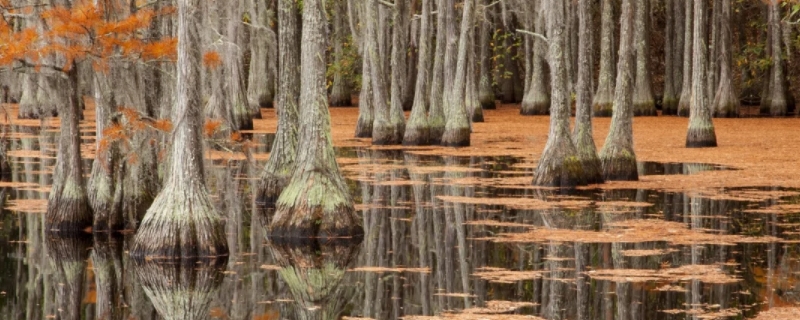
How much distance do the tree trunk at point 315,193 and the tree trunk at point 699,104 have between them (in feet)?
43.3

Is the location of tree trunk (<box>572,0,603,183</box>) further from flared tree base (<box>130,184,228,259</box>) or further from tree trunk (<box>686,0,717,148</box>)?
flared tree base (<box>130,184,228,259</box>)

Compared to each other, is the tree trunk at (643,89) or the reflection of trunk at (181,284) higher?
the tree trunk at (643,89)

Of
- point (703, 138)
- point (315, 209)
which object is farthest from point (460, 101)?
point (315, 209)

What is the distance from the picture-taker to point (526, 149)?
27.9m

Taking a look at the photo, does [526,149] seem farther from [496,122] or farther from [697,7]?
[496,122]

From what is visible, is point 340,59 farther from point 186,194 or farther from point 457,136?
point 186,194

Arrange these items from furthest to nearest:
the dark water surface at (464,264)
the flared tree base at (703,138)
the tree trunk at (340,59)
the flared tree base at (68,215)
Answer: the tree trunk at (340,59), the flared tree base at (703,138), the flared tree base at (68,215), the dark water surface at (464,264)

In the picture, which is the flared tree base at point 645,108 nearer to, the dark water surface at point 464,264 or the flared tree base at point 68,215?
the dark water surface at point 464,264

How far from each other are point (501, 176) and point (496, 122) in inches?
619

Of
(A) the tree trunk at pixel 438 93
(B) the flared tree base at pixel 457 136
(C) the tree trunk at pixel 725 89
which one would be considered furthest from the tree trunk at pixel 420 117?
(C) the tree trunk at pixel 725 89

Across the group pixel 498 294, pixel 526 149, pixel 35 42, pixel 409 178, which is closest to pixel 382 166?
pixel 409 178

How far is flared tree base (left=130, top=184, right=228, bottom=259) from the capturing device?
1373 cm

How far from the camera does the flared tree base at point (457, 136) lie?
28.3 metres

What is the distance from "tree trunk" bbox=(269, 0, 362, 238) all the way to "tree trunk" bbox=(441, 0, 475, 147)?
11954 mm
